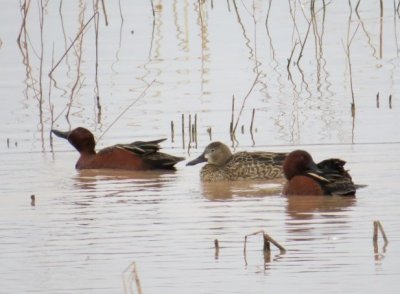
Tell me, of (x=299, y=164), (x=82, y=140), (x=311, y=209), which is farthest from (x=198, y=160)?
(x=311, y=209)

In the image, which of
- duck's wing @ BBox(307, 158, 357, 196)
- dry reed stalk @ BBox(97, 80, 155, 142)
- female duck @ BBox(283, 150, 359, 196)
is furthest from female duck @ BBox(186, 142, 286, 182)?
dry reed stalk @ BBox(97, 80, 155, 142)

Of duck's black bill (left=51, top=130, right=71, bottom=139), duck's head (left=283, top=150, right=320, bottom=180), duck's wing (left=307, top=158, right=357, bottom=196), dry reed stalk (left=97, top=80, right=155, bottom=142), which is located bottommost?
duck's wing (left=307, top=158, right=357, bottom=196)

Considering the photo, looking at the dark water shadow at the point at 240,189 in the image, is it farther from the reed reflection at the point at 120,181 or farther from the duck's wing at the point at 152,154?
the duck's wing at the point at 152,154

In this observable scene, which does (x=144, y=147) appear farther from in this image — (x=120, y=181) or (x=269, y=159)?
(x=269, y=159)

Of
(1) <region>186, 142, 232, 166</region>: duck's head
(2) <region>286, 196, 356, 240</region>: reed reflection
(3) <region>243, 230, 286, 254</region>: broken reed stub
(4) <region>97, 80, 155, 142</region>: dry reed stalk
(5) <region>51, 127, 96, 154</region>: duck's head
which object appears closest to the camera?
(3) <region>243, 230, 286, 254</region>: broken reed stub

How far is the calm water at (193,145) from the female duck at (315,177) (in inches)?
4.0

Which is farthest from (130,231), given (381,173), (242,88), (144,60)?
(144,60)

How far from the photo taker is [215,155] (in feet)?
47.3

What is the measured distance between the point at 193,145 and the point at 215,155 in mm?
1340

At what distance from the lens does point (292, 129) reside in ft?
52.6

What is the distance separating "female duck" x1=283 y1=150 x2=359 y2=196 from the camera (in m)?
12.8

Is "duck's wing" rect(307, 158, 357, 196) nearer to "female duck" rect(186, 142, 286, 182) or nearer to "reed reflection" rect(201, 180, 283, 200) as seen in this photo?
"reed reflection" rect(201, 180, 283, 200)

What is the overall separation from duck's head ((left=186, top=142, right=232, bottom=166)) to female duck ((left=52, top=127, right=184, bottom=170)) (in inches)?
16.5

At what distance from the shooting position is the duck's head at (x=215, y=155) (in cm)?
1439
